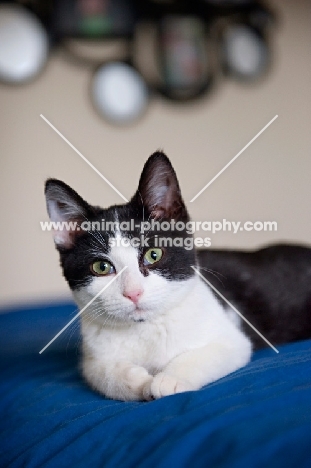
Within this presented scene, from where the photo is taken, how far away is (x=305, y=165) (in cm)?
237

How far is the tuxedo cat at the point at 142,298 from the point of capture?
110 cm

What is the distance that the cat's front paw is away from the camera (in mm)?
983

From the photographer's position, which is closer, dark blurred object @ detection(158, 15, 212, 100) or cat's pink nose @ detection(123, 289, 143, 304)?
cat's pink nose @ detection(123, 289, 143, 304)

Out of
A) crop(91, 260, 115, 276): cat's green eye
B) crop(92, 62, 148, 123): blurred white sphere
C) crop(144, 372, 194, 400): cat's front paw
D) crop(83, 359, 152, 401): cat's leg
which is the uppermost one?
crop(92, 62, 148, 123): blurred white sphere

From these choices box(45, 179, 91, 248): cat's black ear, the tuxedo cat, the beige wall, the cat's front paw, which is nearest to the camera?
the cat's front paw

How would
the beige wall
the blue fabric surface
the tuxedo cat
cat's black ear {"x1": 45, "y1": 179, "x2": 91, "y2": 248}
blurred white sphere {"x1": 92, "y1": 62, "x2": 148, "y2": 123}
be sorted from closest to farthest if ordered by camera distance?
1. the blue fabric surface
2. the tuxedo cat
3. cat's black ear {"x1": 45, "y1": 179, "x2": 91, "y2": 248}
4. the beige wall
5. blurred white sphere {"x1": 92, "y1": 62, "x2": 148, "y2": 123}

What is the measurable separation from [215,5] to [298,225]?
122 cm

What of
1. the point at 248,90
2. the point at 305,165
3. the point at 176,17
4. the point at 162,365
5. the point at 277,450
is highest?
the point at 176,17

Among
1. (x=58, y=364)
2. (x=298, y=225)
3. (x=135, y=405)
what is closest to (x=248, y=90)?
(x=298, y=225)

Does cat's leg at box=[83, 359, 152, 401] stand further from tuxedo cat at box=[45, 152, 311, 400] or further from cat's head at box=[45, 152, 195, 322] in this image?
cat's head at box=[45, 152, 195, 322]

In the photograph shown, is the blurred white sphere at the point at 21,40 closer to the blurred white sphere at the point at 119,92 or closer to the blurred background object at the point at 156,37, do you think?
the blurred background object at the point at 156,37

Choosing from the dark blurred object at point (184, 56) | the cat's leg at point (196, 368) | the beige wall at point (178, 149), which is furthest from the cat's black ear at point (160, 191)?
the dark blurred object at point (184, 56)

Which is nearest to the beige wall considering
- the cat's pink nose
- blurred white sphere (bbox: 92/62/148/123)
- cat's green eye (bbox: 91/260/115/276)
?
blurred white sphere (bbox: 92/62/148/123)

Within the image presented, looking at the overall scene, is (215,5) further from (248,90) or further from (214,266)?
(214,266)
